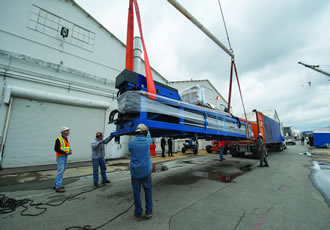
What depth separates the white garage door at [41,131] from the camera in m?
6.39

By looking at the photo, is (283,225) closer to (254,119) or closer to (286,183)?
(286,183)

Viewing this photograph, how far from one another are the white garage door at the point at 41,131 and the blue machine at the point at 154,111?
19.2 ft

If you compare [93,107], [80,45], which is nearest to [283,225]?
[93,107]

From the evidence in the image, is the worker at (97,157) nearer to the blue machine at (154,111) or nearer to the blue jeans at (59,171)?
the blue jeans at (59,171)

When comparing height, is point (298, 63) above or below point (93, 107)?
above

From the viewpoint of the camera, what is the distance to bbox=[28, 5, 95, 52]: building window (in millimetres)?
7317

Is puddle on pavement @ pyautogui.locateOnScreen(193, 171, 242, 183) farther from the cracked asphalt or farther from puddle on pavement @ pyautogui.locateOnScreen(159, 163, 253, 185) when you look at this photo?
the cracked asphalt

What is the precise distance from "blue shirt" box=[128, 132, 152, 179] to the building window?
29.9 ft

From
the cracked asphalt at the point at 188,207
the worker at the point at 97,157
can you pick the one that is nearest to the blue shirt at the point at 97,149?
the worker at the point at 97,157

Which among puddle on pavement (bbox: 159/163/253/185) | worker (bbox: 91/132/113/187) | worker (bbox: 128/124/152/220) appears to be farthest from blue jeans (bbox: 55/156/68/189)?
puddle on pavement (bbox: 159/163/253/185)

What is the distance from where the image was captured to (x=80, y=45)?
8641 millimetres

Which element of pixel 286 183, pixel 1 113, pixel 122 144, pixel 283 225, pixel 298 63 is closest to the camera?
pixel 283 225

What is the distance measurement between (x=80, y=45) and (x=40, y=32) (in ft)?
6.09

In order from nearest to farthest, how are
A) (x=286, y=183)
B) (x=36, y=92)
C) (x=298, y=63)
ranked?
(x=286, y=183) → (x=36, y=92) → (x=298, y=63)
